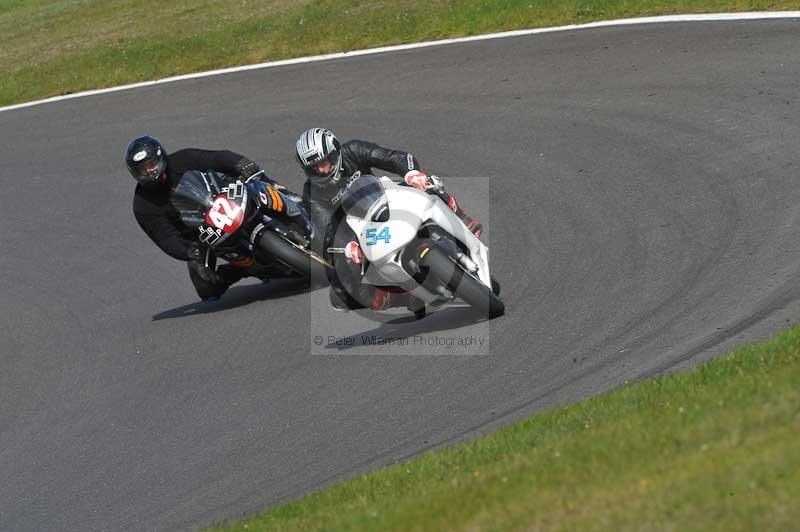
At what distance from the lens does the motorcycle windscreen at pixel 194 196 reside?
11.2 m

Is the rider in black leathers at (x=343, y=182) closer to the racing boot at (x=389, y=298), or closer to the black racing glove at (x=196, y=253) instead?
the racing boot at (x=389, y=298)

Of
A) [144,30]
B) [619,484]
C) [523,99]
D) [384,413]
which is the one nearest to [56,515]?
[384,413]

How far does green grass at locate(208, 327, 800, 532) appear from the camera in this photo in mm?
5055

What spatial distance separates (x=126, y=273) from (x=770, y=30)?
25.4ft

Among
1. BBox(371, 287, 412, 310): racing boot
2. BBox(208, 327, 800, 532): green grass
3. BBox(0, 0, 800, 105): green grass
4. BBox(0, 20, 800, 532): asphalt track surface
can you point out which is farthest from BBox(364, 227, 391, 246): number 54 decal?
BBox(0, 0, 800, 105): green grass

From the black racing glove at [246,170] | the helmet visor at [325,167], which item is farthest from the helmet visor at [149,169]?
the helmet visor at [325,167]

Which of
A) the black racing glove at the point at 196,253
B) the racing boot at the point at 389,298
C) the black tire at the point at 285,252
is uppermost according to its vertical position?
the racing boot at the point at 389,298

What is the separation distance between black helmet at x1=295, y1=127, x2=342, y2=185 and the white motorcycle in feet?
3.92

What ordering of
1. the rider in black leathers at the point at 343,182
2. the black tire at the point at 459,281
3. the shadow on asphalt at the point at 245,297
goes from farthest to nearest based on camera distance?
the shadow on asphalt at the point at 245,297, the rider in black leathers at the point at 343,182, the black tire at the point at 459,281

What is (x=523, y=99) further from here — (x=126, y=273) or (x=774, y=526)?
(x=774, y=526)

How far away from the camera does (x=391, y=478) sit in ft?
21.8

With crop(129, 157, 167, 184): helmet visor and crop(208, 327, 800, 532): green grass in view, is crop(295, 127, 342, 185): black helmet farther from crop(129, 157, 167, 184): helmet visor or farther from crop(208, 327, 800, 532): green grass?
crop(208, 327, 800, 532): green grass

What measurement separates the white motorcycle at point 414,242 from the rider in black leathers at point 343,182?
273 mm

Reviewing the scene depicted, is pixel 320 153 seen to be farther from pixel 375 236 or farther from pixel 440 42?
pixel 440 42
